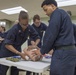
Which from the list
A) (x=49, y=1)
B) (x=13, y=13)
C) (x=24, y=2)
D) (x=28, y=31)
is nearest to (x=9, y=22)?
(x=13, y=13)

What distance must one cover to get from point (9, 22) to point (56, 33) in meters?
8.87

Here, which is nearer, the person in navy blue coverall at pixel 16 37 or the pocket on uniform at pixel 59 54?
the pocket on uniform at pixel 59 54

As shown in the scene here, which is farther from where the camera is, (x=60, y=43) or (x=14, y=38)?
(x=14, y=38)

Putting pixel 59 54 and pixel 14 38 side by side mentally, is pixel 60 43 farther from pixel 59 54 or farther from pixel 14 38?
pixel 14 38

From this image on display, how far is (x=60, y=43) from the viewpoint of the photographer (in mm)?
1537

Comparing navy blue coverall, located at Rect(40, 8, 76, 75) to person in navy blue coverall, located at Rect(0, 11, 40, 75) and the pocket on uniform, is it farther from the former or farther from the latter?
person in navy blue coverall, located at Rect(0, 11, 40, 75)

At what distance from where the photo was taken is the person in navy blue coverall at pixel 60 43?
1491mm

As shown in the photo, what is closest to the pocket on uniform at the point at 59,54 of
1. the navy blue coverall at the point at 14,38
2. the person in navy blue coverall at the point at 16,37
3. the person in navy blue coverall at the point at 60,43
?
the person in navy blue coverall at the point at 60,43

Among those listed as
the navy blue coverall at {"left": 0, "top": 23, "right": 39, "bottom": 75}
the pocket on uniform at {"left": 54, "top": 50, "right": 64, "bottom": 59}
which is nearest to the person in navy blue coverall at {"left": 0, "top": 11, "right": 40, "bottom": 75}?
the navy blue coverall at {"left": 0, "top": 23, "right": 39, "bottom": 75}

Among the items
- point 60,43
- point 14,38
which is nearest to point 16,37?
point 14,38

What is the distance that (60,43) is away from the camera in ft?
5.04

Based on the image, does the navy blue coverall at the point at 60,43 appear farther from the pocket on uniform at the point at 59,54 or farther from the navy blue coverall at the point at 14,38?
the navy blue coverall at the point at 14,38

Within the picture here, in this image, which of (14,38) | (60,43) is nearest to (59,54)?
(60,43)

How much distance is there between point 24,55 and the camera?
1915mm
